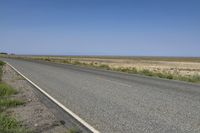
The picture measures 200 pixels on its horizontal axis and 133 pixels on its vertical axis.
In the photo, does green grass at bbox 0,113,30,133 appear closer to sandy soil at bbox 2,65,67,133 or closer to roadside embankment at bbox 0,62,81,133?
roadside embankment at bbox 0,62,81,133

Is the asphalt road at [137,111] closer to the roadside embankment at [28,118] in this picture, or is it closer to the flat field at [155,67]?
the roadside embankment at [28,118]

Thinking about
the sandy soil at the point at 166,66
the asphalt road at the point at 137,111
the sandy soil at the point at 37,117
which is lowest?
the sandy soil at the point at 166,66

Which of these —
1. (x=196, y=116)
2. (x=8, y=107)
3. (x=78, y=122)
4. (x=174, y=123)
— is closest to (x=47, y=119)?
(x=78, y=122)

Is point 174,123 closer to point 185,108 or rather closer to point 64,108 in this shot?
point 185,108

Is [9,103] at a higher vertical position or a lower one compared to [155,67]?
higher

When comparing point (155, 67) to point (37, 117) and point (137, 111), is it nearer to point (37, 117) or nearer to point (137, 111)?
point (137, 111)

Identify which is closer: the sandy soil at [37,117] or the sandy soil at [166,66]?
the sandy soil at [37,117]

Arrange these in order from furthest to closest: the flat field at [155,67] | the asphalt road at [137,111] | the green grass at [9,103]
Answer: the flat field at [155,67], the green grass at [9,103], the asphalt road at [137,111]

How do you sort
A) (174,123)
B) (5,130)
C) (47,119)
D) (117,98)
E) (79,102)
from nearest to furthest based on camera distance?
(5,130), (174,123), (47,119), (79,102), (117,98)

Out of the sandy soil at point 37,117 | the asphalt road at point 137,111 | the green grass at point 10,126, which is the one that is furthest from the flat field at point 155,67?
the green grass at point 10,126

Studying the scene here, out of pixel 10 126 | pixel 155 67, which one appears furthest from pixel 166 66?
pixel 10 126

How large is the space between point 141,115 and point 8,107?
420cm

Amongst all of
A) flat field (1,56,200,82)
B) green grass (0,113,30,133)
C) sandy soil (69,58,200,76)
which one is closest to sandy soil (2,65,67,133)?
green grass (0,113,30,133)

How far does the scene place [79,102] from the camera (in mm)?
10406
